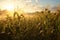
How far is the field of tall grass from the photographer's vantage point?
3.36 metres

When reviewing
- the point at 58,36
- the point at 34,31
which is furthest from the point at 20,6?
the point at 58,36

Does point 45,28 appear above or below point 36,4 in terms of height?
below

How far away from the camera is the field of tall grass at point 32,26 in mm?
3361

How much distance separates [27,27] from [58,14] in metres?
0.40

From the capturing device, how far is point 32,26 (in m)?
3.39

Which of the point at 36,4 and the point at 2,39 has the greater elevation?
the point at 36,4

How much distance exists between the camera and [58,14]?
11.3ft

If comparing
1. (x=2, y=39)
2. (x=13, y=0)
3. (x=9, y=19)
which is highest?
(x=13, y=0)

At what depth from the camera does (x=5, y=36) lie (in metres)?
3.37

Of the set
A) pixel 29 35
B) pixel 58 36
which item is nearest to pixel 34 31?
pixel 29 35

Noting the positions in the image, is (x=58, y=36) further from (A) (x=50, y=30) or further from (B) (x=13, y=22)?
(B) (x=13, y=22)

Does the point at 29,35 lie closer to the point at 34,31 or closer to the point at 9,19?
the point at 34,31

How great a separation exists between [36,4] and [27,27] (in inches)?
11.8

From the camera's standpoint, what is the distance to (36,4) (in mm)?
3439
